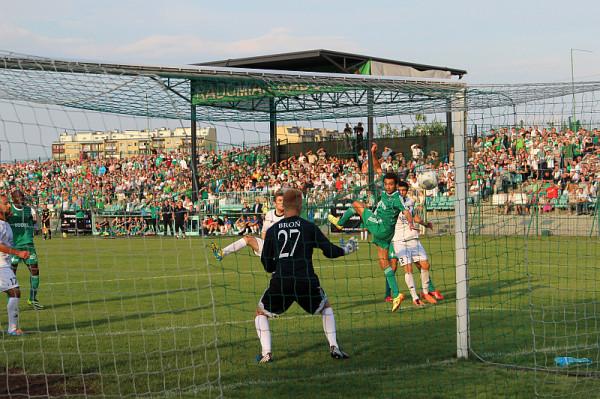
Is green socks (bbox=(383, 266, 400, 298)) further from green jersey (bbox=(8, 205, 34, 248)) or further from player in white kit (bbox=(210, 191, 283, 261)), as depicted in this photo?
green jersey (bbox=(8, 205, 34, 248))

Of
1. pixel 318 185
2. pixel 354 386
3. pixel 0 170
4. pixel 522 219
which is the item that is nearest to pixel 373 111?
pixel 354 386

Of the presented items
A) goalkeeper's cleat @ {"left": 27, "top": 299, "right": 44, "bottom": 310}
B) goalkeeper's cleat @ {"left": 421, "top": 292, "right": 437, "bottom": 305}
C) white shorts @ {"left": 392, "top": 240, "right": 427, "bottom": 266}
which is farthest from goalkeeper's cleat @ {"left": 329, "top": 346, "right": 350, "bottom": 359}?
goalkeeper's cleat @ {"left": 27, "top": 299, "right": 44, "bottom": 310}

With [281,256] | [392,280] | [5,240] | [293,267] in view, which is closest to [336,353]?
[293,267]

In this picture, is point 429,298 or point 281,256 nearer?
point 281,256

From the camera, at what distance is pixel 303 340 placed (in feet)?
31.9

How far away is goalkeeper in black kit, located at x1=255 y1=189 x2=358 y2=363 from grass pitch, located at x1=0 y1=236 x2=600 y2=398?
0.49m

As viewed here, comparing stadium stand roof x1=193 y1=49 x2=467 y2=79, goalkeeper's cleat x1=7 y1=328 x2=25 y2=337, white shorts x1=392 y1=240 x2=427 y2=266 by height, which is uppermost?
stadium stand roof x1=193 y1=49 x2=467 y2=79

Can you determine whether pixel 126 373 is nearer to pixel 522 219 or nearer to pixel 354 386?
pixel 354 386

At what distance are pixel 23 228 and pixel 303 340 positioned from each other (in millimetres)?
5871

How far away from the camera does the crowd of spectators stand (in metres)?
9.46

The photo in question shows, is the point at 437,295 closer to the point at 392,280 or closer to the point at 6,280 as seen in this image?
the point at 392,280

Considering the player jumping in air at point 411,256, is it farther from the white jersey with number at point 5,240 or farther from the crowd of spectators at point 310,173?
the white jersey with number at point 5,240

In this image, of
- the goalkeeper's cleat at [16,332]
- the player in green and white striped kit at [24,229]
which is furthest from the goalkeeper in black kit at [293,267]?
the player in green and white striped kit at [24,229]

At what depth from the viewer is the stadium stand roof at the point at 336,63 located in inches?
1395
